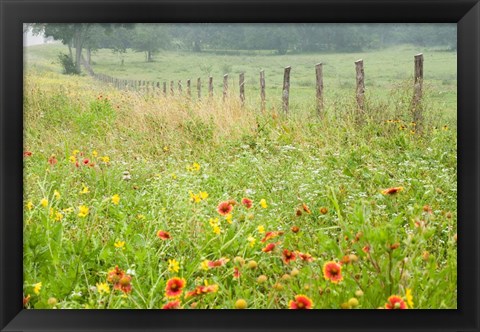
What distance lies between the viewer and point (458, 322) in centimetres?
291

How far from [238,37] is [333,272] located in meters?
1.10

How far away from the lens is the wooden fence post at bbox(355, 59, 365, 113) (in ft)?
11.2

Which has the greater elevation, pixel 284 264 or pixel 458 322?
pixel 284 264

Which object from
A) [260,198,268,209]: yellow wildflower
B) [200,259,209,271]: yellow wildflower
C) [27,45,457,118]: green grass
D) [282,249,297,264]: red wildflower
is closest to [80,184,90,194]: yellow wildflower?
[27,45,457,118]: green grass

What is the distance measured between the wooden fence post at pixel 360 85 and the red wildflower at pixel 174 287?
124 centimetres

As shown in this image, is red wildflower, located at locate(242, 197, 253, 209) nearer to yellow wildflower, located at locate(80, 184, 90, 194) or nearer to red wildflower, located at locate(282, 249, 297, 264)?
red wildflower, located at locate(282, 249, 297, 264)

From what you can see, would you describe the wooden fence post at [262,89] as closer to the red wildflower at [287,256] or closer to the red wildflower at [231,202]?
the red wildflower at [231,202]

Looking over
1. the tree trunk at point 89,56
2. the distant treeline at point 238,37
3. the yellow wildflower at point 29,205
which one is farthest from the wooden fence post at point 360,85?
the yellow wildflower at point 29,205

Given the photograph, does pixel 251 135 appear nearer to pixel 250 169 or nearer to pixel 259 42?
pixel 250 169

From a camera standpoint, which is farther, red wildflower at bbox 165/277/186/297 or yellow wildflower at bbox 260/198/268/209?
yellow wildflower at bbox 260/198/268/209

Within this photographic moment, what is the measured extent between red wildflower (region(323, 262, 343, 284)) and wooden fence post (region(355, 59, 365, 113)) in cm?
97

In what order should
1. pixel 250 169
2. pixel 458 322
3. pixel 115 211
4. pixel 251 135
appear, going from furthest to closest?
pixel 251 135 < pixel 250 169 < pixel 115 211 < pixel 458 322
